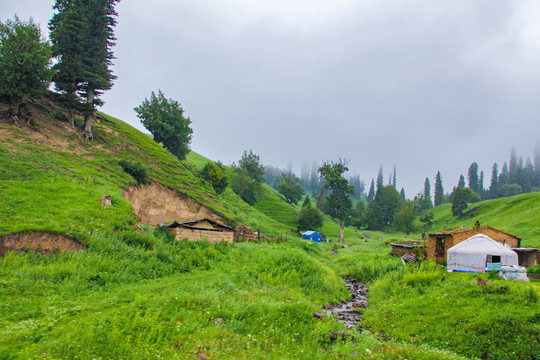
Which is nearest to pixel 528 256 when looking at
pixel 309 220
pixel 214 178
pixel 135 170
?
pixel 135 170

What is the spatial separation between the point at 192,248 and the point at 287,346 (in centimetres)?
1207

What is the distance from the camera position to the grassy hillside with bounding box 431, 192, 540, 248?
144 ft

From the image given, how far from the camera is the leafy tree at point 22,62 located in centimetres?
2561

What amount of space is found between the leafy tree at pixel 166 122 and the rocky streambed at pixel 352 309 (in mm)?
48353

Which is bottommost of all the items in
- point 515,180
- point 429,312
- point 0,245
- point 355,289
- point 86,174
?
point 355,289

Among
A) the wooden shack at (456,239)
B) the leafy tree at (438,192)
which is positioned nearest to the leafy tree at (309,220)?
the wooden shack at (456,239)

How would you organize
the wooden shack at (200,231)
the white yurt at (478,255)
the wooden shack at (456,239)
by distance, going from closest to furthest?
the wooden shack at (200,231)
the white yurt at (478,255)
the wooden shack at (456,239)

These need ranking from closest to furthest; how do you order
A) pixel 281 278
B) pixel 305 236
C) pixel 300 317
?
pixel 300 317, pixel 281 278, pixel 305 236

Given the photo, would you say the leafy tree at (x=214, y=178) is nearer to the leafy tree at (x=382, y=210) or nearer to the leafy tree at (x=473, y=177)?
the leafy tree at (x=382, y=210)

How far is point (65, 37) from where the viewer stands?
32.6 metres

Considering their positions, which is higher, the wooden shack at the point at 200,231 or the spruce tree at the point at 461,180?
the spruce tree at the point at 461,180

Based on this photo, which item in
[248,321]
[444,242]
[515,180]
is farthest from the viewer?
[515,180]

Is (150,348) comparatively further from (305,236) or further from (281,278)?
(305,236)

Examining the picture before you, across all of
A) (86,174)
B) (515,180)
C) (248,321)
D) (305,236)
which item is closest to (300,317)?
(248,321)
